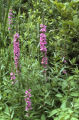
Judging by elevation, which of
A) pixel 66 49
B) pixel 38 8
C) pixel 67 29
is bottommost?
pixel 66 49

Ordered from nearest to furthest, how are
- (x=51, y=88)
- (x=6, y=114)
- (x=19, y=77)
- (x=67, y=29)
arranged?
1. (x=6, y=114)
2. (x=19, y=77)
3. (x=51, y=88)
4. (x=67, y=29)

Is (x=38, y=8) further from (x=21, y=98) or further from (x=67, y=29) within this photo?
(x=21, y=98)

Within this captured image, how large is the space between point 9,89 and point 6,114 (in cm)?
27

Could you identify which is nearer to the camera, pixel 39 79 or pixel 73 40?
pixel 39 79

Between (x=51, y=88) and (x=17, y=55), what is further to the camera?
(x=51, y=88)

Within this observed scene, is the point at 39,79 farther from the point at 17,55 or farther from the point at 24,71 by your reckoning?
the point at 17,55

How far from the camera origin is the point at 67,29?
8.02ft

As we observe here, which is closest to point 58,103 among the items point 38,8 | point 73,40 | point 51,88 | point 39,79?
point 51,88

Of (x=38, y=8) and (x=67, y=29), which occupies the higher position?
(x=38, y=8)

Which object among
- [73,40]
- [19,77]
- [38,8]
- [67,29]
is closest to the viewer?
[19,77]

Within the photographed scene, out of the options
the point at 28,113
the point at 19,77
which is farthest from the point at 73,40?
the point at 28,113

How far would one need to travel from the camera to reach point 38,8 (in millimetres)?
3473

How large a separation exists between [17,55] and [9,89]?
37 cm

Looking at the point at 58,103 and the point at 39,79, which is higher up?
the point at 39,79
